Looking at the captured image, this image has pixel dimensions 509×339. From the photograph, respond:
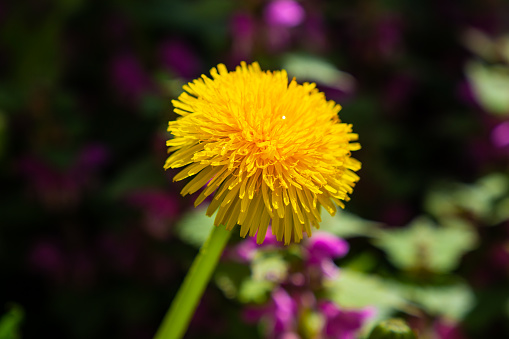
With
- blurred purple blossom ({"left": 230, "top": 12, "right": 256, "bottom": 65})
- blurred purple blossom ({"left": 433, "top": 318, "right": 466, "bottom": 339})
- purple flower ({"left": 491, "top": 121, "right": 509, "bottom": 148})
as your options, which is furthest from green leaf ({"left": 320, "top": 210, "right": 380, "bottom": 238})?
purple flower ({"left": 491, "top": 121, "right": 509, "bottom": 148})

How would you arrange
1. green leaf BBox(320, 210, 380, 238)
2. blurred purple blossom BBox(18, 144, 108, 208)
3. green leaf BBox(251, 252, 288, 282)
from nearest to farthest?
green leaf BBox(251, 252, 288, 282), green leaf BBox(320, 210, 380, 238), blurred purple blossom BBox(18, 144, 108, 208)

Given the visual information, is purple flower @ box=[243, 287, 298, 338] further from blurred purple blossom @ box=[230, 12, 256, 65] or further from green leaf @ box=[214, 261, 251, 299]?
blurred purple blossom @ box=[230, 12, 256, 65]

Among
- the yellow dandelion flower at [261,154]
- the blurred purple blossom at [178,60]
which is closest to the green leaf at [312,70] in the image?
the blurred purple blossom at [178,60]

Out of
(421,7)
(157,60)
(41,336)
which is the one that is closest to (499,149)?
(421,7)

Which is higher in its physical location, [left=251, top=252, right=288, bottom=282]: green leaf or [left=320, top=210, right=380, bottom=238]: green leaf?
[left=320, top=210, right=380, bottom=238]: green leaf

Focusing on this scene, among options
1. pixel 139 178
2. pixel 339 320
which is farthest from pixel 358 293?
pixel 139 178

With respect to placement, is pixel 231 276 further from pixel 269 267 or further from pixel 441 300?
pixel 441 300

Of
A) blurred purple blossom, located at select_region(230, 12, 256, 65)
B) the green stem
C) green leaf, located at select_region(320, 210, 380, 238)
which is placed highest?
blurred purple blossom, located at select_region(230, 12, 256, 65)
